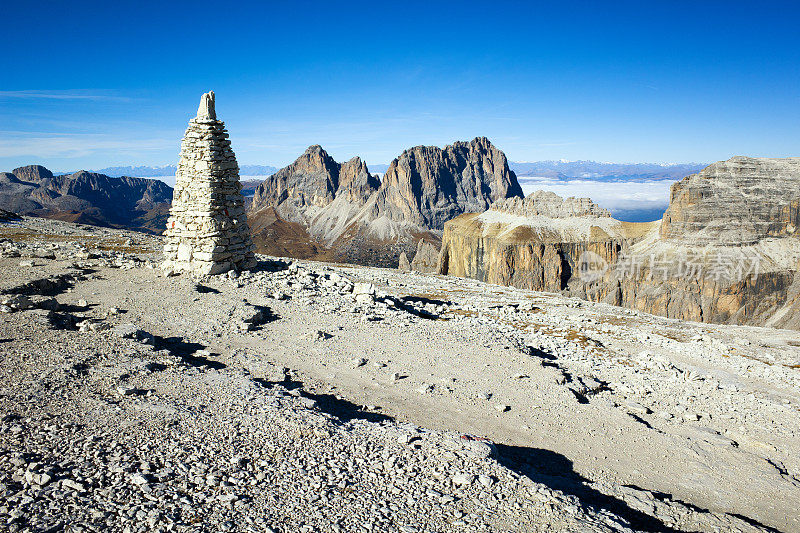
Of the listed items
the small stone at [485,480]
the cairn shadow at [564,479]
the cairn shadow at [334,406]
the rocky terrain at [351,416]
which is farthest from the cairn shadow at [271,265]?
the small stone at [485,480]

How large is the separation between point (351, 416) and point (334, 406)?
80 cm

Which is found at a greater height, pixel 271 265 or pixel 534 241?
pixel 271 265

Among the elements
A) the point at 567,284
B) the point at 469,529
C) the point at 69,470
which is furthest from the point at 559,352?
the point at 567,284

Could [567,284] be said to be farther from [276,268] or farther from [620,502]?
[620,502]

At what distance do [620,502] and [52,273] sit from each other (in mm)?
24644

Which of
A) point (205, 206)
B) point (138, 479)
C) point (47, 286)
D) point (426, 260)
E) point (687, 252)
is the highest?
point (205, 206)

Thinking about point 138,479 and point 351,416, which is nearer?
point 138,479

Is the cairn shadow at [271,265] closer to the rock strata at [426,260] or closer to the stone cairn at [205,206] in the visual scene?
the stone cairn at [205,206]

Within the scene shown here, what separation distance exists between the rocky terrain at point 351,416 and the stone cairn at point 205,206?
160 cm

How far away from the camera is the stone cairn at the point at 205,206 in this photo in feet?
76.2

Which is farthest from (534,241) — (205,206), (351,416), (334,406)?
(351,416)

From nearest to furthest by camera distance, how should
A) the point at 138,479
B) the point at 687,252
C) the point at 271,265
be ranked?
the point at 138,479 → the point at 271,265 → the point at 687,252

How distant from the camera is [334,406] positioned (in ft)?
39.8

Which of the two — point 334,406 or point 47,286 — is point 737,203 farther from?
point 47,286
